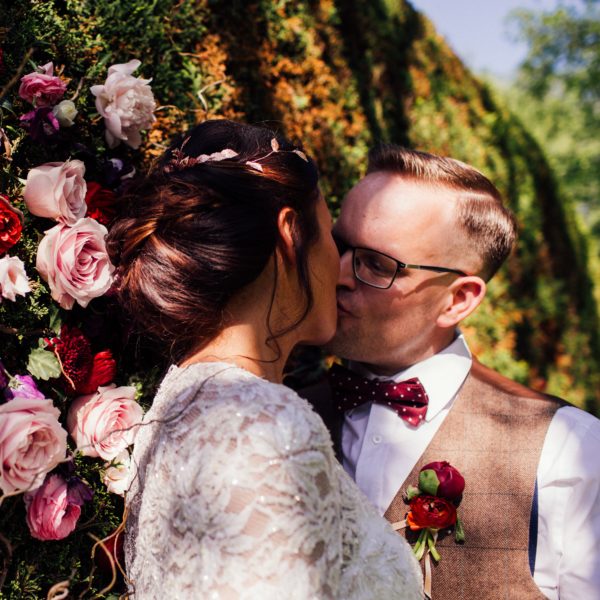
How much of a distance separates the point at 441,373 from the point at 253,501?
131 centimetres

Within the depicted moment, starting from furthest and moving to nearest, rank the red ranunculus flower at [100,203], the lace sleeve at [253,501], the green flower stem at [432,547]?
the green flower stem at [432,547] < the red ranunculus flower at [100,203] < the lace sleeve at [253,501]

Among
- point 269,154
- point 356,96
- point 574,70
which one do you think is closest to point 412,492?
point 269,154

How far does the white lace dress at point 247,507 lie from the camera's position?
136cm

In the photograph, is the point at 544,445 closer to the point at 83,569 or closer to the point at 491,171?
the point at 83,569

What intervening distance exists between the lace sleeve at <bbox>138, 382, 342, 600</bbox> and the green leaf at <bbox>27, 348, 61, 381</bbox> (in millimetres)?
529

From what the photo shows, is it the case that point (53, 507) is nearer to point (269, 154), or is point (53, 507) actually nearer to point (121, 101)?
point (269, 154)

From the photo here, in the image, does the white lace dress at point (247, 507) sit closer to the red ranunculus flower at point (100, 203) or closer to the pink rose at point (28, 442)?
the pink rose at point (28, 442)

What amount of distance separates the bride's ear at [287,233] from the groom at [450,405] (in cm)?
69

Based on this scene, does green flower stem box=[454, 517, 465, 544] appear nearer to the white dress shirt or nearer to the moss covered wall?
the white dress shirt

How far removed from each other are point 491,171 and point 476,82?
1093mm

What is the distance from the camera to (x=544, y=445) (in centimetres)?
220

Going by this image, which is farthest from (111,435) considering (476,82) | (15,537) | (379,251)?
(476,82)

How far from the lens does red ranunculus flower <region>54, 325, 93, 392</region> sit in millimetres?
1924

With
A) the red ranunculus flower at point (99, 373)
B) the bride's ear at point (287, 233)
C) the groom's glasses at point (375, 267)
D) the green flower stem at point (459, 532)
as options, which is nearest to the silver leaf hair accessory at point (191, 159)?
the bride's ear at point (287, 233)
